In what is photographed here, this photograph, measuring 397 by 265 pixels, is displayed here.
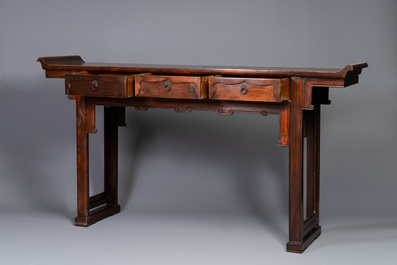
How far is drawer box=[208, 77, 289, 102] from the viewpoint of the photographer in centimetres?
504

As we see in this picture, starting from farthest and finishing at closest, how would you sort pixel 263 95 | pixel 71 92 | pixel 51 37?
pixel 51 37, pixel 71 92, pixel 263 95

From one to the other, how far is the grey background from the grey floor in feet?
0.09

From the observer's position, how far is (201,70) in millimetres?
5285

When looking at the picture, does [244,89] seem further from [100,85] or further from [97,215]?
[97,215]

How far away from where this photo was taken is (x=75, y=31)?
23.2 feet

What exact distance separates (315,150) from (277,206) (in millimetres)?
803

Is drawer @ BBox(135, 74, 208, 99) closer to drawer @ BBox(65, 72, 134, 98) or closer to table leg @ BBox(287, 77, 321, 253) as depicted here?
drawer @ BBox(65, 72, 134, 98)

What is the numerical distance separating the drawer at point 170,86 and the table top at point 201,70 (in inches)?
3.9

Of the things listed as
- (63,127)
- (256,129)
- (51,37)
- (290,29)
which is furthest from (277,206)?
(51,37)

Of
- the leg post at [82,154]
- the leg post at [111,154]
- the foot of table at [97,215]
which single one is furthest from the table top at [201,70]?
the foot of table at [97,215]

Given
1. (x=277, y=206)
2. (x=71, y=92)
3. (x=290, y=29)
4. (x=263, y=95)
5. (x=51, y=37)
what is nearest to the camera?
(x=263, y=95)

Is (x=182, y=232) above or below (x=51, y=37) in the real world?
below

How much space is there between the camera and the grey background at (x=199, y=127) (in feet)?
20.2

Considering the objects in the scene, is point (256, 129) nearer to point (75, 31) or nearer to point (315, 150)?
point (315, 150)
